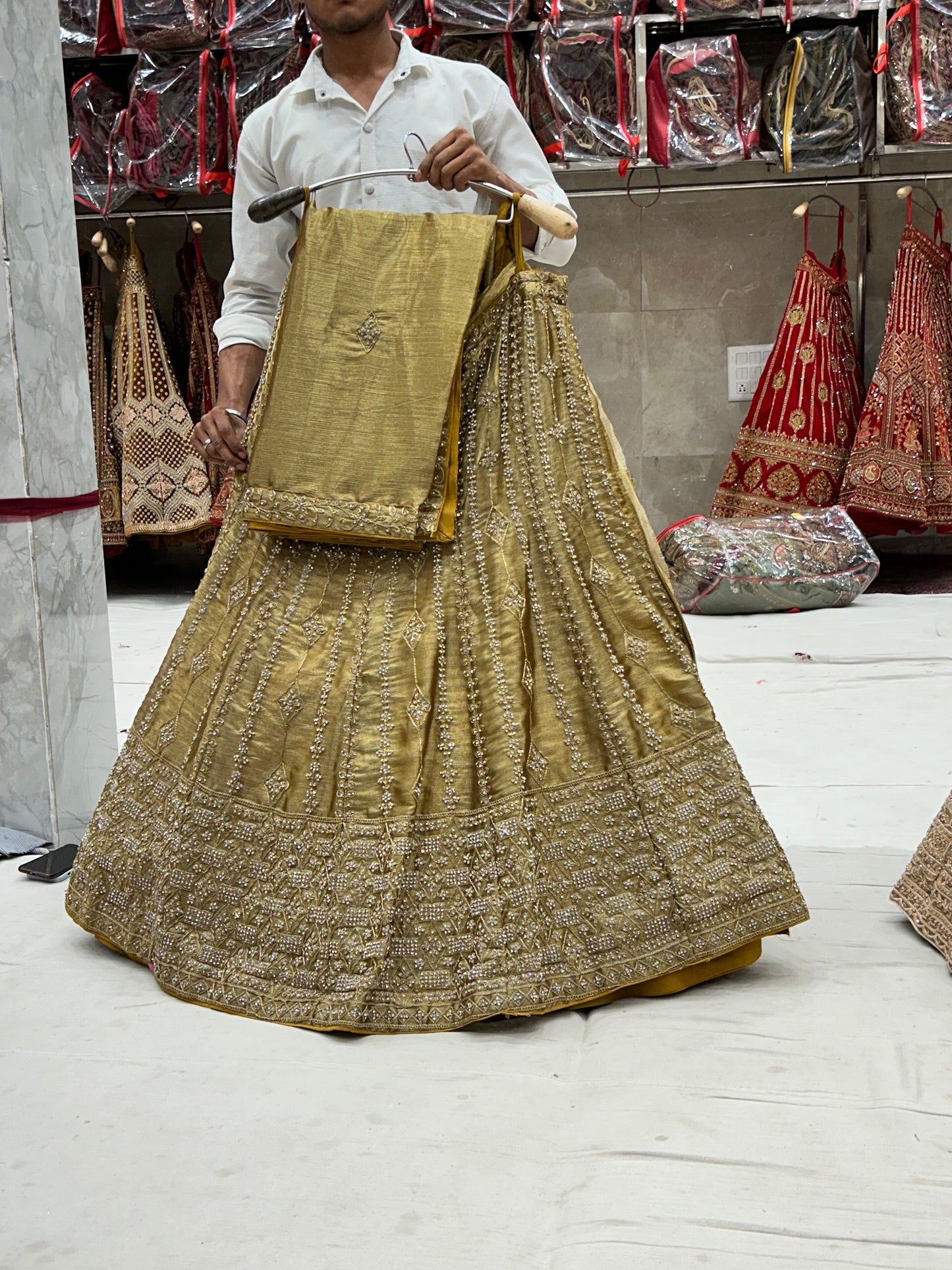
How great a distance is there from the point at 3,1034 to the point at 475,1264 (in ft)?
2.58

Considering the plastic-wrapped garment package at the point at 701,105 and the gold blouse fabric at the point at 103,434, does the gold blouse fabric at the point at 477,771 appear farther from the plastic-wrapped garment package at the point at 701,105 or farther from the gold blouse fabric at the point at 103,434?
the gold blouse fabric at the point at 103,434

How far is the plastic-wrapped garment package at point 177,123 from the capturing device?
467 cm

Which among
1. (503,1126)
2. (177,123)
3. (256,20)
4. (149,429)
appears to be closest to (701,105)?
(256,20)

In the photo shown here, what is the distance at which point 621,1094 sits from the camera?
4.89 ft

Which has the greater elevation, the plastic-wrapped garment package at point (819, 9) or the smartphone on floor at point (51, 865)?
the plastic-wrapped garment package at point (819, 9)

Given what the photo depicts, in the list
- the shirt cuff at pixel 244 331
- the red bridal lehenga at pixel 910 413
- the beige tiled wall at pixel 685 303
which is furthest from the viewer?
the beige tiled wall at pixel 685 303

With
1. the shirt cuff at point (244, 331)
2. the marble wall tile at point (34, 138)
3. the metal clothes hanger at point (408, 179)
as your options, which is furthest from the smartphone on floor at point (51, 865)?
the metal clothes hanger at point (408, 179)

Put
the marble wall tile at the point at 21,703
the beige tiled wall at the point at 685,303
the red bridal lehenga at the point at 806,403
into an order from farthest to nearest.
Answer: the beige tiled wall at the point at 685,303, the red bridal lehenga at the point at 806,403, the marble wall tile at the point at 21,703

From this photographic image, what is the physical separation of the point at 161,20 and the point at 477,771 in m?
3.83

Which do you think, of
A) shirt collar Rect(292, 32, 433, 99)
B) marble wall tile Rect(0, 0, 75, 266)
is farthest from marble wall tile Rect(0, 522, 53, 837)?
shirt collar Rect(292, 32, 433, 99)

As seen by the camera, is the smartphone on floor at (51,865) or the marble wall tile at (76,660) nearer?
the smartphone on floor at (51,865)

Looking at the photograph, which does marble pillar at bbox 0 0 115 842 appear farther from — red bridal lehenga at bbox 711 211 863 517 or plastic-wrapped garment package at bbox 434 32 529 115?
red bridal lehenga at bbox 711 211 863 517

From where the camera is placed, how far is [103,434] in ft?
16.5

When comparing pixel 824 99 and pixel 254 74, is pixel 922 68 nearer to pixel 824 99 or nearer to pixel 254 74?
pixel 824 99
